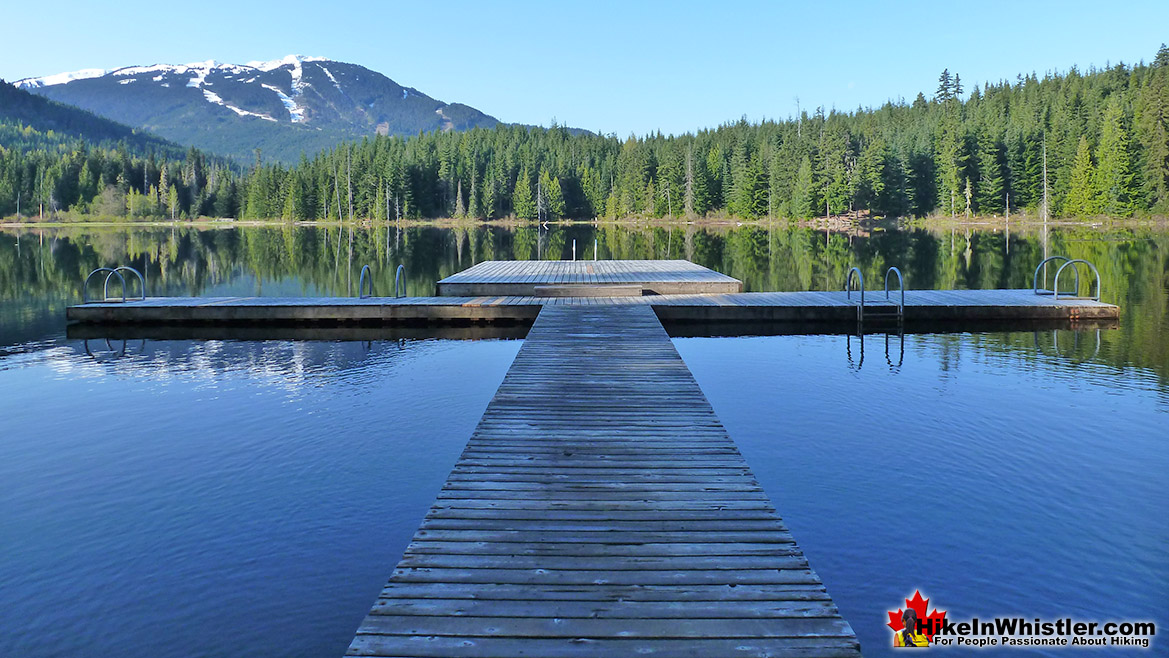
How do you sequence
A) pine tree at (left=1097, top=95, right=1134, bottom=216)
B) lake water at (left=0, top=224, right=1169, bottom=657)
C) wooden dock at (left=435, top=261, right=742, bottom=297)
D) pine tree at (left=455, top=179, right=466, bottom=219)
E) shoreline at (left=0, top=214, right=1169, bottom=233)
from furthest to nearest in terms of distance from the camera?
pine tree at (left=455, top=179, right=466, bottom=219)
shoreline at (left=0, top=214, right=1169, bottom=233)
pine tree at (left=1097, top=95, right=1134, bottom=216)
wooden dock at (left=435, top=261, right=742, bottom=297)
lake water at (left=0, top=224, right=1169, bottom=657)

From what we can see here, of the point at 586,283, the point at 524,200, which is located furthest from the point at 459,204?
the point at 586,283

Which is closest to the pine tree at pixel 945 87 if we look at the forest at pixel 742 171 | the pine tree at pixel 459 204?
the forest at pixel 742 171

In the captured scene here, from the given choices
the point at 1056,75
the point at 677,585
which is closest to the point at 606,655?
the point at 677,585

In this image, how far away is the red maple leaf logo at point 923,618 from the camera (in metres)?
6.31

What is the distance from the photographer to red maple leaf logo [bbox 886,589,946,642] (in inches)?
249

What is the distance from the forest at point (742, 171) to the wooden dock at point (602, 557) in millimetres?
78632

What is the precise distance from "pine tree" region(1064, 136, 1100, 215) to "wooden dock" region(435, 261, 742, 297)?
65.7 metres

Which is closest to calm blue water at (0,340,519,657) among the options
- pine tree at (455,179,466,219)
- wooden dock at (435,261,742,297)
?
wooden dock at (435,261,742,297)

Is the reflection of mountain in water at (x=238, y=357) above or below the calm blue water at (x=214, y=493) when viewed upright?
above

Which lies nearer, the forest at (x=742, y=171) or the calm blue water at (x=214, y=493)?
the calm blue water at (x=214, y=493)

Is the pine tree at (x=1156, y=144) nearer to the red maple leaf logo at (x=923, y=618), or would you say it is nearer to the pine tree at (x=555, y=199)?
the pine tree at (x=555, y=199)

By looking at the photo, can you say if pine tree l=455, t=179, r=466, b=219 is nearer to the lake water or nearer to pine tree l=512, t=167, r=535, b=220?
pine tree l=512, t=167, r=535, b=220

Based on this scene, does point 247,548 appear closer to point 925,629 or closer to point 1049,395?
point 925,629

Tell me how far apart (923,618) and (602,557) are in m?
2.60
